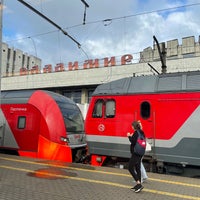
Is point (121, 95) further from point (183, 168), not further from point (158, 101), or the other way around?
point (183, 168)

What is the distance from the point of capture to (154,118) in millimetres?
9031

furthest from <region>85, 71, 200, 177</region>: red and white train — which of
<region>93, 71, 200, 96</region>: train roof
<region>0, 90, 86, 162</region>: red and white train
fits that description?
<region>0, 90, 86, 162</region>: red and white train

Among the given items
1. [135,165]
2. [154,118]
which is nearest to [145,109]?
[154,118]

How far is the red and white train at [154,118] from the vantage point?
8531 millimetres

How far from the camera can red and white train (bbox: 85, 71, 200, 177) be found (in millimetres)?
8531

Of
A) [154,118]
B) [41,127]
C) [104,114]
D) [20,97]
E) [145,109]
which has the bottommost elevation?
[41,127]

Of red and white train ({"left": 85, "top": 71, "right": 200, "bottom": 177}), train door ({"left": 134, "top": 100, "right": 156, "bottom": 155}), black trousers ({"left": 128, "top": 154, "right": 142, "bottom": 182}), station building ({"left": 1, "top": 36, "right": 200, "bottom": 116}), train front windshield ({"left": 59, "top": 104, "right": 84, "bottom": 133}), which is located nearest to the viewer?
black trousers ({"left": 128, "top": 154, "right": 142, "bottom": 182})

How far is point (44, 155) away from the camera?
461 inches

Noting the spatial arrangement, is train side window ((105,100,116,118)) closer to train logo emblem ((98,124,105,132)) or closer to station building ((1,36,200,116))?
train logo emblem ((98,124,105,132))

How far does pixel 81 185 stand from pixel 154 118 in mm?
3229

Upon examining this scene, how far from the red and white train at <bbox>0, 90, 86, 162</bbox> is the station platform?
2265 mm

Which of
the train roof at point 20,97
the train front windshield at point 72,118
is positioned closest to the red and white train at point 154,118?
the train front windshield at point 72,118

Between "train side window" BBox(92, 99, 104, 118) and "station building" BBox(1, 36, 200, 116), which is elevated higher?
"station building" BBox(1, 36, 200, 116)

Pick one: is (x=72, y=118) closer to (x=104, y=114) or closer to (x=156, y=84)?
(x=104, y=114)
